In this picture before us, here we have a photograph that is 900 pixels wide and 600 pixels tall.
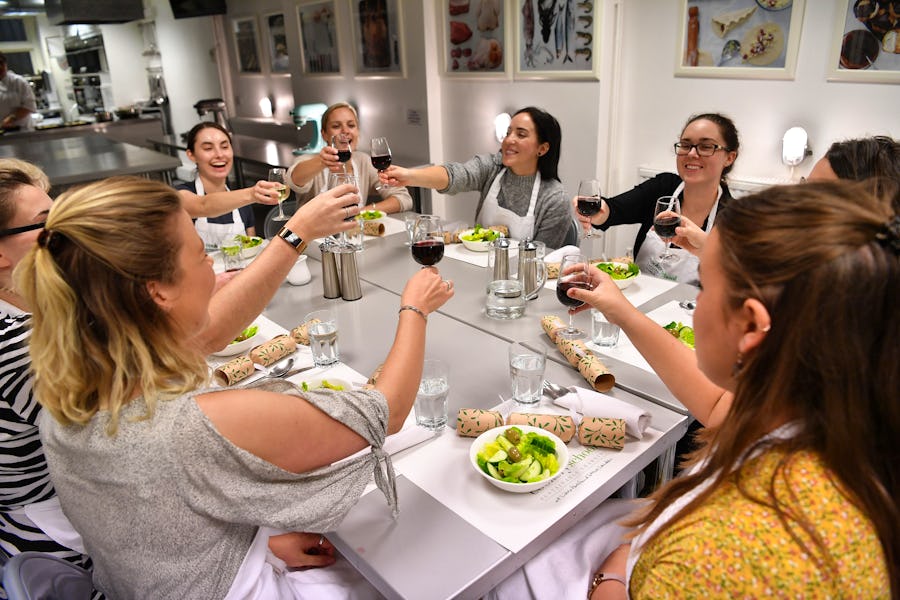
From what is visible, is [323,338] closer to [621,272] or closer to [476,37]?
[621,272]

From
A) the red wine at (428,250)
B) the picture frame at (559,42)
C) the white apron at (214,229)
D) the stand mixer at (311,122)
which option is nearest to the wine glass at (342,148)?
the white apron at (214,229)

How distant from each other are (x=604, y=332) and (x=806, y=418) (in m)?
1.00

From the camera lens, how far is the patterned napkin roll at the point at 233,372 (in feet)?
5.26

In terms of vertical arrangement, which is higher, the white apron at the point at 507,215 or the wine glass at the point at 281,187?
the wine glass at the point at 281,187

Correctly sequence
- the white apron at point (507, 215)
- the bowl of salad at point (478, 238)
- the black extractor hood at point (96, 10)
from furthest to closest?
the black extractor hood at point (96, 10) → the white apron at point (507, 215) → the bowl of salad at point (478, 238)

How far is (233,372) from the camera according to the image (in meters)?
1.61

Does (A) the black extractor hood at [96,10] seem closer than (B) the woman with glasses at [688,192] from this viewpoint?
No

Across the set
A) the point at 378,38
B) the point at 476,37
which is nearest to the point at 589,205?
the point at 476,37

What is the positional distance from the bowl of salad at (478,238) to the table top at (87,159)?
9.83ft

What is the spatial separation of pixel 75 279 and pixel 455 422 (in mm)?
832

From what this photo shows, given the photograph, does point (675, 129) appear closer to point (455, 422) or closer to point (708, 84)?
point (708, 84)

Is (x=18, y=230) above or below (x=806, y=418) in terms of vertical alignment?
above

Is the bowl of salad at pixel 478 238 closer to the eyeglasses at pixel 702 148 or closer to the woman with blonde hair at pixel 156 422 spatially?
the eyeglasses at pixel 702 148

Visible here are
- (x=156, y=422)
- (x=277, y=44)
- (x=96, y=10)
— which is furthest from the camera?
(x=277, y=44)
